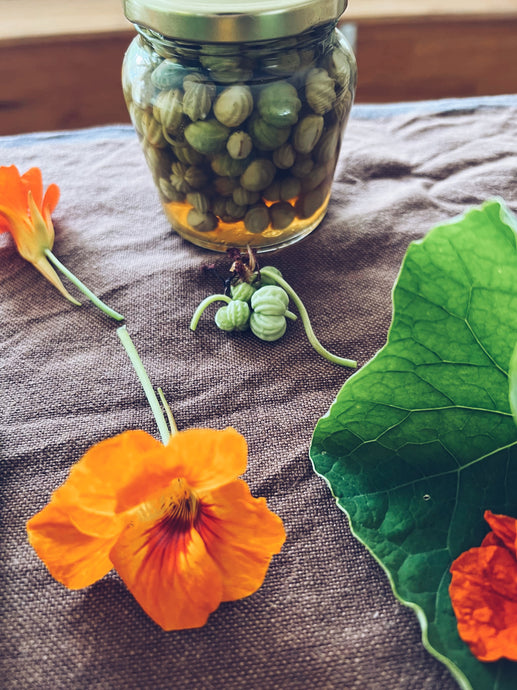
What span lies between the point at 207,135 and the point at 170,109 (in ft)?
0.10

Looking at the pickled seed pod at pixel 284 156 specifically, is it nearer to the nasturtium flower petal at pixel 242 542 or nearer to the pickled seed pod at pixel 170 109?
the pickled seed pod at pixel 170 109

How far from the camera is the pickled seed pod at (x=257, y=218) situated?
43cm

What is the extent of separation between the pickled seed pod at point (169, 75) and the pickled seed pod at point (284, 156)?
73 mm

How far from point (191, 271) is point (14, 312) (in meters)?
0.13

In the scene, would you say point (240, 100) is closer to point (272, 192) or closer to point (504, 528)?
point (272, 192)

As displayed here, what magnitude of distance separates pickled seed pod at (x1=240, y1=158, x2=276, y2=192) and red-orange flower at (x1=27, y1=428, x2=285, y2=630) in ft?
0.64

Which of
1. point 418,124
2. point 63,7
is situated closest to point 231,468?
point 418,124

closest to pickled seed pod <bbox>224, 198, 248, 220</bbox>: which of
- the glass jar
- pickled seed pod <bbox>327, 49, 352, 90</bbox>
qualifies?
the glass jar

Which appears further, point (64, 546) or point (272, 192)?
point (272, 192)

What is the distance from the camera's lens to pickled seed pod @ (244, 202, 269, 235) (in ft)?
1.40

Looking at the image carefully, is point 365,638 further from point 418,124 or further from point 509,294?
point 418,124

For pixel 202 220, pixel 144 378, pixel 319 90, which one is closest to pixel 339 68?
pixel 319 90

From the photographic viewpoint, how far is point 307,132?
1.30 ft

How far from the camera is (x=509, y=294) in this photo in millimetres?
295
